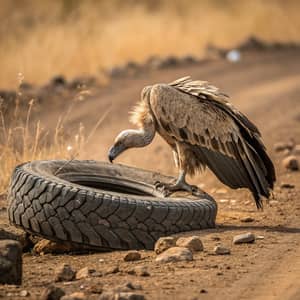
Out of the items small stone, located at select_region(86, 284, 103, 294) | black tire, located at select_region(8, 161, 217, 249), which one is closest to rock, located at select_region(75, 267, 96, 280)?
small stone, located at select_region(86, 284, 103, 294)

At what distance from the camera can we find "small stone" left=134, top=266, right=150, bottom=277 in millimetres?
6746

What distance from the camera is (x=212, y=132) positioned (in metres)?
8.83

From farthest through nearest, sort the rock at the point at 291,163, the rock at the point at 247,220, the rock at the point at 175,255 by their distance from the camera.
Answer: the rock at the point at 291,163
the rock at the point at 247,220
the rock at the point at 175,255

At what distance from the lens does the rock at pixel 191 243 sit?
749 centimetres

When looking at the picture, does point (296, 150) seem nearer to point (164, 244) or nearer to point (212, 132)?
point (212, 132)

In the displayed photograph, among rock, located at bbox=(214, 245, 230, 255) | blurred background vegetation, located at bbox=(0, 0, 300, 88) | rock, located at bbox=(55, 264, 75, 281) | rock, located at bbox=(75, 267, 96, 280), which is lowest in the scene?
rock, located at bbox=(214, 245, 230, 255)

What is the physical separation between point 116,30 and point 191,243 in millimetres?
16286

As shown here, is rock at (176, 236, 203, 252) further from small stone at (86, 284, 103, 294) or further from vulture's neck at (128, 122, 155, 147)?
vulture's neck at (128, 122, 155, 147)

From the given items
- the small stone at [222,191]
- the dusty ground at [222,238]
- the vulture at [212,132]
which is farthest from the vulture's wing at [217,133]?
the small stone at [222,191]

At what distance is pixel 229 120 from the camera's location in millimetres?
8906

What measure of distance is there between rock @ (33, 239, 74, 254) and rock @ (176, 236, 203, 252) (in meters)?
0.95

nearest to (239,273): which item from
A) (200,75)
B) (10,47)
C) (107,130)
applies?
(107,130)

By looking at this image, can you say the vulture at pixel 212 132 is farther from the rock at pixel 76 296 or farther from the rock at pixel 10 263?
the rock at pixel 76 296

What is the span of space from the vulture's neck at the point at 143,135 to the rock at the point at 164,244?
65.6 inches
